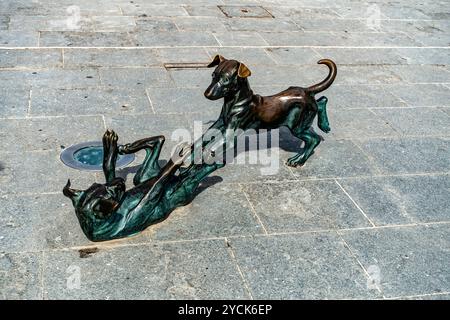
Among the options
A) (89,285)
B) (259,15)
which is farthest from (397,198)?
(259,15)

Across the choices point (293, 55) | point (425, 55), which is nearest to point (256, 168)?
point (293, 55)

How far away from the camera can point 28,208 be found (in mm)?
5441

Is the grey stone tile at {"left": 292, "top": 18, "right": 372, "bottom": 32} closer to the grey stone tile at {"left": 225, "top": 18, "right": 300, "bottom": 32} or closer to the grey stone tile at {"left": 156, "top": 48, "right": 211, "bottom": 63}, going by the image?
the grey stone tile at {"left": 225, "top": 18, "right": 300, "bottom": 32}

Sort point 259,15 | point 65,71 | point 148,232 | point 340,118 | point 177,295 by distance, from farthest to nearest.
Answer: point 259,15, point 65,71, point 340,118, point 148,232, point 177,295

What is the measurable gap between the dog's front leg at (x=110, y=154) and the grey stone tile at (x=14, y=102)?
7.53 feet

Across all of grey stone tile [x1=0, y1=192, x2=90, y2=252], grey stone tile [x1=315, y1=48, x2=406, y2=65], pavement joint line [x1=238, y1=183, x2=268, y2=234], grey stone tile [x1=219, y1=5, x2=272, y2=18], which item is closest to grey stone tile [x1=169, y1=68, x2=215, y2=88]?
grey stone tile [x1=315, y1=48, x2=406, y2=65]

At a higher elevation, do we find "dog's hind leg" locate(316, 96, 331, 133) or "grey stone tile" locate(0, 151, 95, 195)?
"dog's hind leg" locate(316, 96, 331, 133)

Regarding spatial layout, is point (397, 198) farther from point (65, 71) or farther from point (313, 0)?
point (313, 0)

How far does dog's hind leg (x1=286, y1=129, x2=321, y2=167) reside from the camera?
650 cm

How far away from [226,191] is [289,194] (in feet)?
2.12

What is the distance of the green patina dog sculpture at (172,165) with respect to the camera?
4.89m

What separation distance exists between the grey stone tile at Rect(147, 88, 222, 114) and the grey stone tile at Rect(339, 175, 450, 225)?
2315mm

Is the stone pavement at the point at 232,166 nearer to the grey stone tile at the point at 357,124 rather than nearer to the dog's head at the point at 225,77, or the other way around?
the grey stone tile at the point at 357,124

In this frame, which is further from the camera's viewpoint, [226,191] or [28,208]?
[226,191]
